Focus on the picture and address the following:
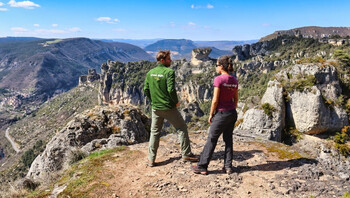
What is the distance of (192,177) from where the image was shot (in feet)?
22.7

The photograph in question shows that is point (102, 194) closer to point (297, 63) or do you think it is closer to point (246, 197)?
point (246, 197)

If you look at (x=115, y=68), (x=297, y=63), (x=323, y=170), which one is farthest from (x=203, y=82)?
(x=323, y=170)

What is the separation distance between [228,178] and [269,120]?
7025 mm

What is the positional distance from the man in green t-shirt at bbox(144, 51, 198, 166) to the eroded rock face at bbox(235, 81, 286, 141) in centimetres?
627

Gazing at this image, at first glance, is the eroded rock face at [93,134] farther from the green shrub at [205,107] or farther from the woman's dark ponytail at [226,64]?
the green shrub at [205,107]

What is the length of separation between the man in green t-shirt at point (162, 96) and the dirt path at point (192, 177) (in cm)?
80

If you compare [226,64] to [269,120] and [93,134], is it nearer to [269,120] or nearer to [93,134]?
[269,120]

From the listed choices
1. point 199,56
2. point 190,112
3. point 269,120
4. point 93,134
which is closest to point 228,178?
point 269,120

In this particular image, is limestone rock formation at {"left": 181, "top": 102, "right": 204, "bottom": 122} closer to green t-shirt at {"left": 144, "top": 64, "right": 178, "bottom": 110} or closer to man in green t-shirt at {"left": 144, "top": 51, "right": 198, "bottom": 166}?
man in green t-shirt at {"left": 144, "top": 51, "right": 198, "bottom": 166}

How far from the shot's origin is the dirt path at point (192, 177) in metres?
6.14

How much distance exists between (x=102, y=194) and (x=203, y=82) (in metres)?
126

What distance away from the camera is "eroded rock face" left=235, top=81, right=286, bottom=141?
486 inches

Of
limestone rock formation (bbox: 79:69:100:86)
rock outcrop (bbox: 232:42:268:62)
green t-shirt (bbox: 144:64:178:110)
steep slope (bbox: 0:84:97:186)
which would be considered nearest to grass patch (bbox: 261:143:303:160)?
green t-shirt (bbox: 144:64:178:110)

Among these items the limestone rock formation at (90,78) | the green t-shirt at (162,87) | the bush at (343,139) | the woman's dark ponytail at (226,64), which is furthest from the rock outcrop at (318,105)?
the limestone rock formation at (90,78)
